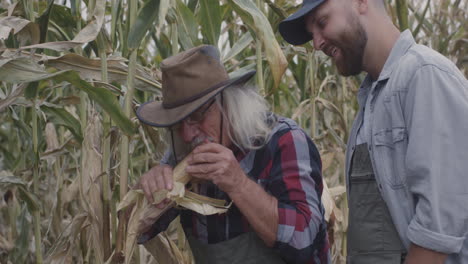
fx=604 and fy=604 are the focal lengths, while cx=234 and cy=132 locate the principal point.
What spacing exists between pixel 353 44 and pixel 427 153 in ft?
1.08

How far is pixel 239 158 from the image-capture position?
1.53 m

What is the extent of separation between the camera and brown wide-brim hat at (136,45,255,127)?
1450mm

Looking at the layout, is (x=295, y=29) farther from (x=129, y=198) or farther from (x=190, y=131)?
(x=129, y=198)

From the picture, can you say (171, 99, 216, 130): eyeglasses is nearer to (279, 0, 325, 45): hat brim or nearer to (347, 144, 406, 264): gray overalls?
(279, 0, 325, 45): hat brim

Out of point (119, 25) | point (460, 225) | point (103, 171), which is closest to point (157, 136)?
point (103, 171)

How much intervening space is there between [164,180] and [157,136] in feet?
1.80

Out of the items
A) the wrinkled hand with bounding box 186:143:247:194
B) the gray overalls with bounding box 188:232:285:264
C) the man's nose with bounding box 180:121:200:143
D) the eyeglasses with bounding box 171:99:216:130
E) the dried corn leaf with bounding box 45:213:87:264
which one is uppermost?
the eyeglasses with bounding box 171:99:216:130

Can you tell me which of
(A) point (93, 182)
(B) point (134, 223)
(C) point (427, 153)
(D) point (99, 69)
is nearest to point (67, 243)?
(A) point (93, 182)

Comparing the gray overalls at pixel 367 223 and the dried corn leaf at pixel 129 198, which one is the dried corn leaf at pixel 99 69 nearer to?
the dried corn leaf at pixel 129 198

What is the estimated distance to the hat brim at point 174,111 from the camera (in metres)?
1.43

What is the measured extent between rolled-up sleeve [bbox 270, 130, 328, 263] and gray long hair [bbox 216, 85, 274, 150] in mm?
55

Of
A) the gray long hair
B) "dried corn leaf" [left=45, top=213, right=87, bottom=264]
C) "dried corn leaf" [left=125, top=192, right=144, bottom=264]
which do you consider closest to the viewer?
the gray long hair

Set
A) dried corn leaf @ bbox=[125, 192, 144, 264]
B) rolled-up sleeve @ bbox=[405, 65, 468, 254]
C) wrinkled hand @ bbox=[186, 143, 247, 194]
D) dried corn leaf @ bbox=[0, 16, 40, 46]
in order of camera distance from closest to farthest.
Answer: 1. rolled-up sleeve @ bbox=[405, 65, 468, 254]
2. wrinkled hand @ bbox=[186, 143, 247, 194]
3. dried corn leaf @ bbox=[125, 192, 144, 264]
4. dried corn leaf @ bbox=[0, 16, 40, 46]

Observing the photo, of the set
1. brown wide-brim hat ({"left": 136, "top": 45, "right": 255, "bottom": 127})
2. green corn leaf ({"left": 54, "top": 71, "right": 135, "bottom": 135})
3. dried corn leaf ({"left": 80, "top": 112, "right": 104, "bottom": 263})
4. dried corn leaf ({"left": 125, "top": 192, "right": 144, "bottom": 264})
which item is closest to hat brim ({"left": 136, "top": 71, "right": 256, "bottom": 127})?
brown wide-brim hat ({"left": 136, "top": 45, "right": 255, "bottom": 127})
